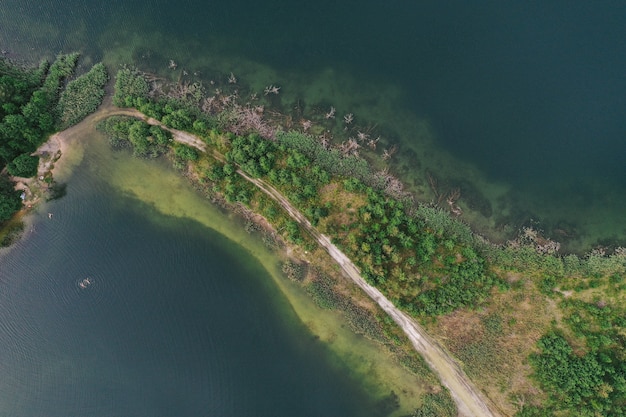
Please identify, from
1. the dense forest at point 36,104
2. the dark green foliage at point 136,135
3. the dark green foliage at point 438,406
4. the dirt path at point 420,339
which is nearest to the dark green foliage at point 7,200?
the dense forest at point 36,104

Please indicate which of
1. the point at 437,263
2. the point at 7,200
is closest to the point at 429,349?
the point at 437,263

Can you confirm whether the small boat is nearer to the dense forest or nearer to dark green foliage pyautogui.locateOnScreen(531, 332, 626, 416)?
the dense forest

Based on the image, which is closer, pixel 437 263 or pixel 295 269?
pixel 437 263

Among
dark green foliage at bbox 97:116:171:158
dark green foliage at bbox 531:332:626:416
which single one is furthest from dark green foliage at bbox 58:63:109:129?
dark green foliage at bbox 531:332:626:416

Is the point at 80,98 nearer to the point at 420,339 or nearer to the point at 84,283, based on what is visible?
the point at 84,283

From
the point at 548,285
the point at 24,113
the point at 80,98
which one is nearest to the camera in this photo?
the point at 548,285

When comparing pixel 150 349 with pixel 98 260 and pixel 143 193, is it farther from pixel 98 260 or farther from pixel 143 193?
pixel 143 193

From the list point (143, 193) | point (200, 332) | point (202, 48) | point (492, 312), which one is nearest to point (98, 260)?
point (143, 193)
